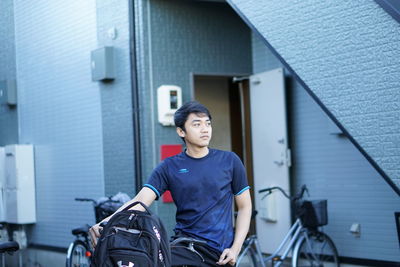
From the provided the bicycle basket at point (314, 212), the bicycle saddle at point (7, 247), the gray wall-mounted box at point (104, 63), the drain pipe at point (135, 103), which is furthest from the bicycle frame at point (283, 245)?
the bicycle saddle at point (7, 247)

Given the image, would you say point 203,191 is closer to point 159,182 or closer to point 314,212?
point 159,182

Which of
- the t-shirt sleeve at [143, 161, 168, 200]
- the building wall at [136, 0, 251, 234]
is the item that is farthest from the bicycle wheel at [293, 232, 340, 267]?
the t-shirt sleeve at [143, 161, 168, 200]

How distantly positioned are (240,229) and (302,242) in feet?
12.2

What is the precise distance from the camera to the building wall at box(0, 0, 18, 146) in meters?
10.5

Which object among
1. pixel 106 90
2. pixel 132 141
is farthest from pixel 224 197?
pixel 106 90

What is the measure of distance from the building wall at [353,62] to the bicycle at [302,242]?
184 centimetres

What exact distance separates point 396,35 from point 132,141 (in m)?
3.90

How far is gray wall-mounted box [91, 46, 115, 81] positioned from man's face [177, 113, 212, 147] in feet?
15.5

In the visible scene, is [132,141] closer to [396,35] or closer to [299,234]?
[299,234]

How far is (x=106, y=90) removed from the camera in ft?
29.3

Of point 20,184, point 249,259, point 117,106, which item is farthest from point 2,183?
point 249,259

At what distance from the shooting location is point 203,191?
3965 millimetres

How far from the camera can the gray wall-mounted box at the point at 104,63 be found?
28.4ft

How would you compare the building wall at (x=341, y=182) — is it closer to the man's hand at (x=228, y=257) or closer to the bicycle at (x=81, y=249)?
the bicycle at (x=81, y=249)
